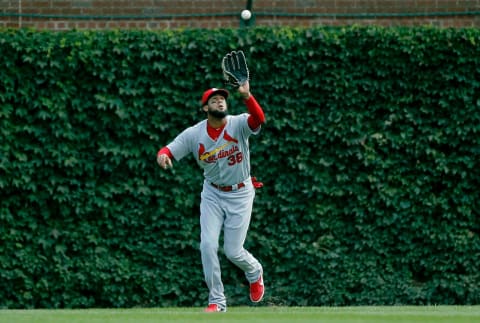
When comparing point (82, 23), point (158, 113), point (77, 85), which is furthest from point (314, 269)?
point (82, 23)

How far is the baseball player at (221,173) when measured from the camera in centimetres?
961

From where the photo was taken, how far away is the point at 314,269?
480 inches

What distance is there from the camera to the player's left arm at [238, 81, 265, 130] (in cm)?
914

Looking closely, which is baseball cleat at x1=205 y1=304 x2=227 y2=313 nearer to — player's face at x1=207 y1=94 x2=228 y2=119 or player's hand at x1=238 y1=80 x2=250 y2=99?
player's face at x1=207 y1=94 x2=228 y2=119

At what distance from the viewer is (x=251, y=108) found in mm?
9227

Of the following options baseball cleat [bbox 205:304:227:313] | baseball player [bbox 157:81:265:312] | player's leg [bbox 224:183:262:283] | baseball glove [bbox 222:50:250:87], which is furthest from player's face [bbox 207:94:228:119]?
baseball cleat [bbox 205:304:227:313]

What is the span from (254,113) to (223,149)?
60 cm

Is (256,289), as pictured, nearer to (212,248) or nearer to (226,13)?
(212,248)

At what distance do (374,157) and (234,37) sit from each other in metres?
2.17

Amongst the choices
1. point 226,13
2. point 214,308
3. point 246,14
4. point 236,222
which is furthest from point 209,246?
point 226,13

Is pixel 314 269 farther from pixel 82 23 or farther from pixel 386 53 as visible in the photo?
pixel 82 23

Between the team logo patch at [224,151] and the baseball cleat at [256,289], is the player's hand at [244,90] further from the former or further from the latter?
the baseball cleat at [256,289]

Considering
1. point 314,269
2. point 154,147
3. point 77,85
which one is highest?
point 77,85

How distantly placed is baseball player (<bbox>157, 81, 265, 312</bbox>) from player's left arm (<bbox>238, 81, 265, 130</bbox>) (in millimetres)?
165
